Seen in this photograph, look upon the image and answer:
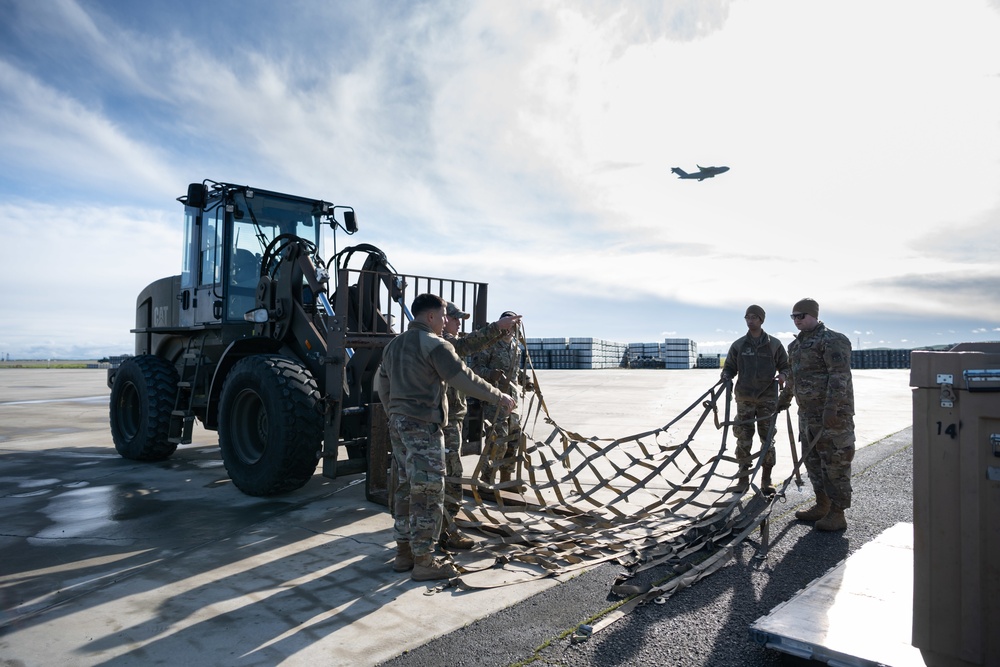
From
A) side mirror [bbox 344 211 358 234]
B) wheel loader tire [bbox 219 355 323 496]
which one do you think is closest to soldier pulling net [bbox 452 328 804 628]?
wheel loader tire [bbox 219 355 323 496]

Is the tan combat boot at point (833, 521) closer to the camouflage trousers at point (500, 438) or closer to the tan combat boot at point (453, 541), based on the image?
the camouflage trousers at point (500, 438)

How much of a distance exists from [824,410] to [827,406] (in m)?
0.04

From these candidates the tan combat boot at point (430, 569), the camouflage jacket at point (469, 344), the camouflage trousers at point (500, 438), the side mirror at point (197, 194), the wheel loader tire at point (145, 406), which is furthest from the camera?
the wheel loader tire at point (145, 406)

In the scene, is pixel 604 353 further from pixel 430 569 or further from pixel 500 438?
pixel 430 569

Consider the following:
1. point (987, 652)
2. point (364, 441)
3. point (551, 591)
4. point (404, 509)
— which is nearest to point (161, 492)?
→ point (364, 441)

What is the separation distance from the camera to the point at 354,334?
6285 mm

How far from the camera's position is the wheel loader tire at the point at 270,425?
554 centimetres

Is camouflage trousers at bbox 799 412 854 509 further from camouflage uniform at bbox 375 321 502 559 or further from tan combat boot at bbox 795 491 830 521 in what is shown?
camouflage uniform at bbox 375 321 502 559

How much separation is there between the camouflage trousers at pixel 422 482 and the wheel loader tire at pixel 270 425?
5.95 feet

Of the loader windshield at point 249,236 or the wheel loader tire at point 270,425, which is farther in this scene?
the loader windshield at point 249,236

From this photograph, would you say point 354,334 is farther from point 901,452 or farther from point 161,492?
point 901,452

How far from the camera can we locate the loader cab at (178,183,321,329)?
7.26m

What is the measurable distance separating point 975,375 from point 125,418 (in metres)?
9.23

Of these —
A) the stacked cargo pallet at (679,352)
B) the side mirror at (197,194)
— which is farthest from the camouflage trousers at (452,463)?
the stacked cargo pallet at (679,352)
